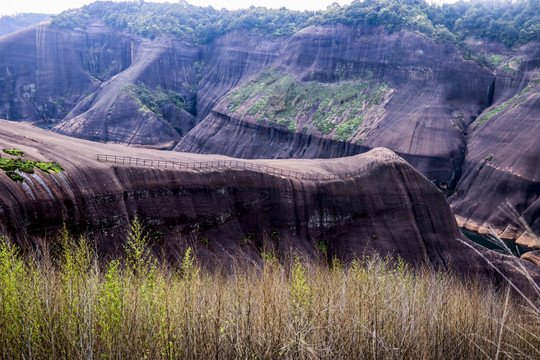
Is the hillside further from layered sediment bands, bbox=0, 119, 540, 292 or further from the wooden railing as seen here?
the wooden railing

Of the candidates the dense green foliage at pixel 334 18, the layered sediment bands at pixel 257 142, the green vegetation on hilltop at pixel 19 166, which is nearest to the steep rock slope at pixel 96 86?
the dense green foliage at pixel 334 18

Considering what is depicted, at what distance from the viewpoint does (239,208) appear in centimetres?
2983

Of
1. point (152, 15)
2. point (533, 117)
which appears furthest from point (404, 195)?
point (152, 15)

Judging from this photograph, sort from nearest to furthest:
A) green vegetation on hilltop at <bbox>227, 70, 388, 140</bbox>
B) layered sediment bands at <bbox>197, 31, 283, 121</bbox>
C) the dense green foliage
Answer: green vegetation on hilltop at <bbox>227, 70, 388, 140</bbox> < the dense green foliage < layered sediment bands at <bbox>197, 31, 283, 121</bbox>

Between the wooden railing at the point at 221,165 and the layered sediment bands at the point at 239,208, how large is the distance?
2.18 feet

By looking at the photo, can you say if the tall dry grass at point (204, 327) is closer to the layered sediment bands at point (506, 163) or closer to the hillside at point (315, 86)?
the layered sediment bands at point (506, 163)

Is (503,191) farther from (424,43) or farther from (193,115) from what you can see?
(193,115)

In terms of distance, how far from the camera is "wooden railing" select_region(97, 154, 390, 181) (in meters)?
27.2

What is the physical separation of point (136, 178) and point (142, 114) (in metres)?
72.9

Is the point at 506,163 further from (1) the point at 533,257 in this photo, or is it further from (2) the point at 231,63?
(2) the point at 231,63

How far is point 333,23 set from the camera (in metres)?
92.9

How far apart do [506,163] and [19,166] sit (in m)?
60.9

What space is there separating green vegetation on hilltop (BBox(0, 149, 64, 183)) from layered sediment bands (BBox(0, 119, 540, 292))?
1.49 ft

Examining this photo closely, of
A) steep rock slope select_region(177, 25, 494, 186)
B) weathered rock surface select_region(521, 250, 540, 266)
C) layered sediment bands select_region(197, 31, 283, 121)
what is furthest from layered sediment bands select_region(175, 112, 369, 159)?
weathered rock surface select_region(521, 250, 540, 266)
